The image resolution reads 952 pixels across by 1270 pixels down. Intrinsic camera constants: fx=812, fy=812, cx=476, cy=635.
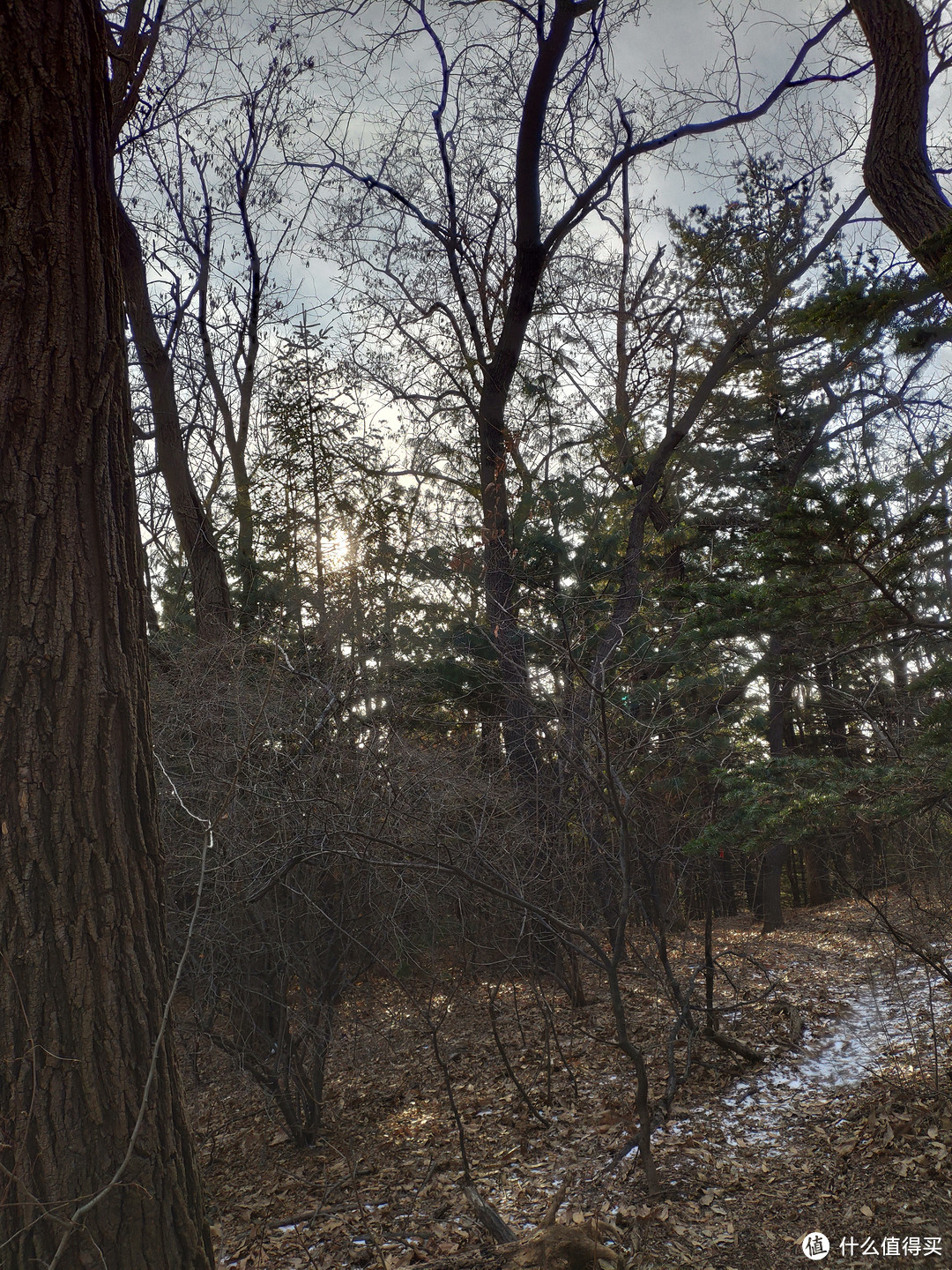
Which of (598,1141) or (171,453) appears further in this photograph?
(171,453)

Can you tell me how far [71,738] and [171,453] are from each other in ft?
27.5

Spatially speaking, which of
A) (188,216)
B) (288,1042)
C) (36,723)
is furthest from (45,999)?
(188,216)

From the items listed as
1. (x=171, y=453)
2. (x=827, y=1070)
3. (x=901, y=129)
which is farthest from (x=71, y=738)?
(x=171, y=453)

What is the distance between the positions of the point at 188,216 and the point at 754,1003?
13.7 meters

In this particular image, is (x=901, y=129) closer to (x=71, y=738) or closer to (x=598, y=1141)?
(x=71, y=738)

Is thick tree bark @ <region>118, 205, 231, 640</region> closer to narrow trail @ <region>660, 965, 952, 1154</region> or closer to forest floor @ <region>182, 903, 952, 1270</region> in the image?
forest floor @ <region>182, 903, 952, 1270</region>

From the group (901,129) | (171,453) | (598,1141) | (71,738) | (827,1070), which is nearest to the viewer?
(71,738)

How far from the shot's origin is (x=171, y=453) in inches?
399

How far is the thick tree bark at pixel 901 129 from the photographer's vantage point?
17.2 ft

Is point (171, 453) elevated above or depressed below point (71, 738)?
above

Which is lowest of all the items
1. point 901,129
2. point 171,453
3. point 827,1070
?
point 827,1070

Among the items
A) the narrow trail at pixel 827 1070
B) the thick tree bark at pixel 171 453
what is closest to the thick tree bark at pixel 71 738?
the narrow trail at pixel 827 1070

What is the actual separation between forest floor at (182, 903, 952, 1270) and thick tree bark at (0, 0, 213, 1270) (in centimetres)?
200

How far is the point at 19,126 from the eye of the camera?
260cm
